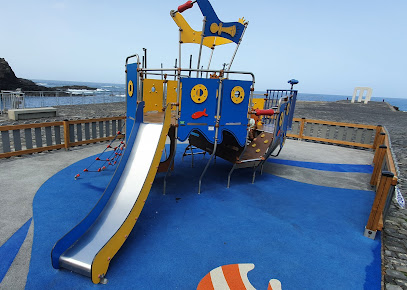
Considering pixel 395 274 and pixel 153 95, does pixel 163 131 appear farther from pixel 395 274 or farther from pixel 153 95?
pixel 395 274

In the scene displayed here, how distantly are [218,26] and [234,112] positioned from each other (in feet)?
7.37

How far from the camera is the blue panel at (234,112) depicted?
625 centimetres

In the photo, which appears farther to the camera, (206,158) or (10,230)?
(206,158)

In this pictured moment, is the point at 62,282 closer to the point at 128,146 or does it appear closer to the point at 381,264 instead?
the point at 128,146

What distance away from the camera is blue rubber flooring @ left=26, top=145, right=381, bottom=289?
3635 millimetres

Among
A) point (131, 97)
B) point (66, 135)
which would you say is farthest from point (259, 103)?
point (66, 135)

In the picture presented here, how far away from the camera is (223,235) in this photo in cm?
472

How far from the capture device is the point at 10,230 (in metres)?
4.35

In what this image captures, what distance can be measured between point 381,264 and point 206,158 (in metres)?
6.58

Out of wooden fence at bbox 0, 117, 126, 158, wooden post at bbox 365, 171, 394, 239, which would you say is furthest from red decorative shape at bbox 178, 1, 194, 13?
wooden fence at bbox 0, 117, 126, 158

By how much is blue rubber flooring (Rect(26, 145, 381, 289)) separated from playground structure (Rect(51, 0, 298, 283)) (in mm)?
387

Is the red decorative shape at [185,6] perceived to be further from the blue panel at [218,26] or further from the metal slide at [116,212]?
the metal slide at [116,212]

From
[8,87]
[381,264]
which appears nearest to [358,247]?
[381,264]

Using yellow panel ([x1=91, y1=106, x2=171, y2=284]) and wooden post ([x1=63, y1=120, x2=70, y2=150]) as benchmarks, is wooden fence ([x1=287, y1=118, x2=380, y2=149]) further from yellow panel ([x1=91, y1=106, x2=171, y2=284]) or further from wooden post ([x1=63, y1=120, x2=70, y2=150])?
wooden post ([x1=63, y1=120, x2=70, y2=150])
